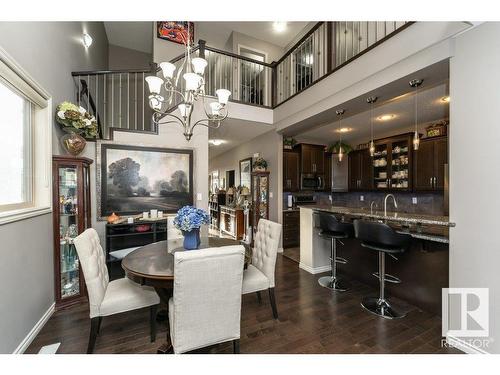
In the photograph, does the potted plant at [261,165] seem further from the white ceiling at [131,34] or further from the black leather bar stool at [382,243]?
the white ceiling at [131,34]

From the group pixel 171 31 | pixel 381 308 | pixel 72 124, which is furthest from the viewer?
pixel 171 31

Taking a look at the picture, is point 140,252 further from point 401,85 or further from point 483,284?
point 401,85

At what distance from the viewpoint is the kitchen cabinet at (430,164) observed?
414cm

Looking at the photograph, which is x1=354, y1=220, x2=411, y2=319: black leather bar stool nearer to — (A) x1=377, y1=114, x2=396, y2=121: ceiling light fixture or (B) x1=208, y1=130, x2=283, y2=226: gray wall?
(B) x1=208, y1=130, x2=283, y2=226: gray wall

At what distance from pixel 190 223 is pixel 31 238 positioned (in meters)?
1.51

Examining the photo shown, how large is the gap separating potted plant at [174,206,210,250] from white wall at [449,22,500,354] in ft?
7.51

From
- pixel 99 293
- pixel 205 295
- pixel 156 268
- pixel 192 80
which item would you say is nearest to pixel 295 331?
pixel 205 295

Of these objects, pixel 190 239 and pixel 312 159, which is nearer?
pixel 190 239

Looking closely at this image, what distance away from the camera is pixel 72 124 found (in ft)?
8.79

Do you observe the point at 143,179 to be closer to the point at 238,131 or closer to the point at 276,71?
the point at 238,131

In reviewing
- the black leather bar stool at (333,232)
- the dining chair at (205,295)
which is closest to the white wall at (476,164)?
the black leather bar stool at (333,232)

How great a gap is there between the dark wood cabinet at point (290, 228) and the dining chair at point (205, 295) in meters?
3.62

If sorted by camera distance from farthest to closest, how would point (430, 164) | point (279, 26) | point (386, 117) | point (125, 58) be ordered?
1. point (125, 58)
2. point (279, 26)
3. point (430, 164)
4. point (386, 117)

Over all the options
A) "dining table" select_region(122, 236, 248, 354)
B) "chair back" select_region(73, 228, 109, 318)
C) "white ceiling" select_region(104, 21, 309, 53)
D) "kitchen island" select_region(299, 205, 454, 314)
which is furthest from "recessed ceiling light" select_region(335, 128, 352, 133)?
"chair back" select_region(73, 228, 109, 318)
